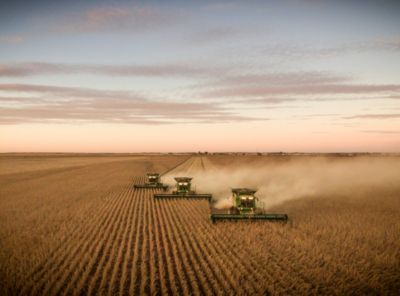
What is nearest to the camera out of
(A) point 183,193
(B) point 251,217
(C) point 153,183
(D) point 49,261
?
(D) point 49,261

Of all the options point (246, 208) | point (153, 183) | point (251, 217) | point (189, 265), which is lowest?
point (189, 265)

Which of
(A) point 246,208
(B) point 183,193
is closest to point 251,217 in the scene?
(A) point 246,208

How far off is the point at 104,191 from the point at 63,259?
15.1 m

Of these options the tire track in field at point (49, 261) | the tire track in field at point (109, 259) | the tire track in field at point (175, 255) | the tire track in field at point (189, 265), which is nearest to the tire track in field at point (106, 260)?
the tire track in field at point (109, 259)

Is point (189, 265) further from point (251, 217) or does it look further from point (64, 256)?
point (251, 217)

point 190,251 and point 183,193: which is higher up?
point 183,193

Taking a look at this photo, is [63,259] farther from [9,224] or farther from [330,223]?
[330,223]

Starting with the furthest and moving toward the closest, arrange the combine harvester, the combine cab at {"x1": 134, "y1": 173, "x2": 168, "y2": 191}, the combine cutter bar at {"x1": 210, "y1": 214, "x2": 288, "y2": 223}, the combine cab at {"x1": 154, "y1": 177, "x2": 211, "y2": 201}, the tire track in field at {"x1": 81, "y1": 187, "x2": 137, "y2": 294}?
the combine cab at {"x1": 134, "y1": 173, "x2": 168, "y2": 191}
the combine cab at {"x1": 154, "y1": 177, "x2": 211, "y2": 201}
the combine harvester
the combine cutter bar at {"x1": 210, "y1": 214, "x2": 288, "y2": 223}
the tire track in field at {"x1": 81, "y1": 187, "x2": 137, "y2": 294}

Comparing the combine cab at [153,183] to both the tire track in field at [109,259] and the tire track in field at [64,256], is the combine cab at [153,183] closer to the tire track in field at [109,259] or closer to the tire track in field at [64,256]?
the tire track in field at [64,256]

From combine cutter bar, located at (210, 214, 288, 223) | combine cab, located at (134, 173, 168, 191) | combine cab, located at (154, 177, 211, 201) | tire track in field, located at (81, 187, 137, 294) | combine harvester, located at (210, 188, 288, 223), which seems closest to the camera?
tire track in field, located at (81, 187, 137, 294)

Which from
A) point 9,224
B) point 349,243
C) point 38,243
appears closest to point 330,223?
point 349,243

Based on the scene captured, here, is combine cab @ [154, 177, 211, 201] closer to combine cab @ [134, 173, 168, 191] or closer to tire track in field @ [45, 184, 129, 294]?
combine cab @ [134, 173, 168, 191]

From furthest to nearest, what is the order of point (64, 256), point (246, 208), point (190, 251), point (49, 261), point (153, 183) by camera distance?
point (153, 183) < point (246, 208) < point (190, 251) < point (64, 256) < point (49, 261)

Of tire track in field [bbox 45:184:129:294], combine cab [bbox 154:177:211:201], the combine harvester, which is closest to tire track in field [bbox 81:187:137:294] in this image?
tire track in field [bbox 45:184:129:294]
